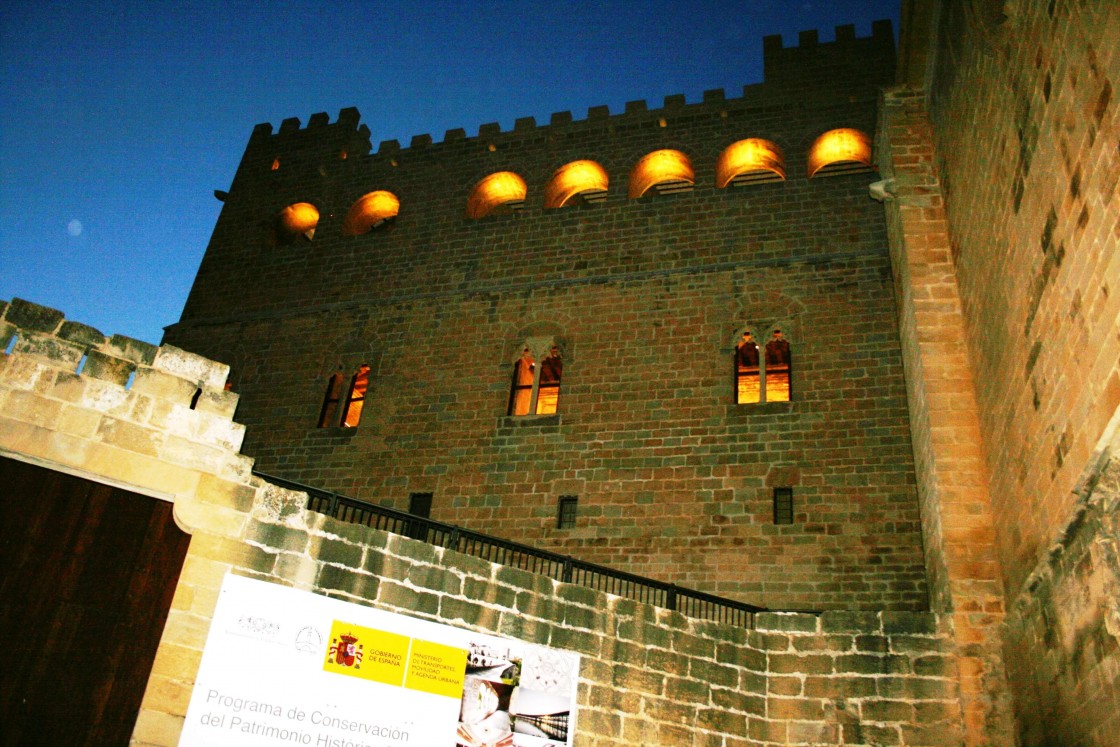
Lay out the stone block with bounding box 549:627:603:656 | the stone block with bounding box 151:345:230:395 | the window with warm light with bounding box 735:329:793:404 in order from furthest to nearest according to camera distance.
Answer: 1. the window with warm light with bounding box 735:329:793:404
2. the stone block with bounding box 549:627:603:656
3. the stone block with bounding box 151:345:230:395

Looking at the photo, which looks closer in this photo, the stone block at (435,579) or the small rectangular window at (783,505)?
the stone block at (435,579)

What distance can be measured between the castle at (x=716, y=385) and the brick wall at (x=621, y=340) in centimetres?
5

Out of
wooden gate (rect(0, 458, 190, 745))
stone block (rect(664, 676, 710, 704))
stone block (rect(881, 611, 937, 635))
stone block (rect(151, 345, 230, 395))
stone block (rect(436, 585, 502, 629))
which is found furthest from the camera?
stone block (rect(881, 611, 937, 635))

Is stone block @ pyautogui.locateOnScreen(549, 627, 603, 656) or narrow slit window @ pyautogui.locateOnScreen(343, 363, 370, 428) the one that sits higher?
narrow slit window @ pyautogui.locateOnScreen(343, 363, 370, 428)

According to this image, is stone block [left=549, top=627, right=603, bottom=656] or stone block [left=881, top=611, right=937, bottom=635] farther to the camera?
stone block [left=881, top=611, right=937, bottom=635]

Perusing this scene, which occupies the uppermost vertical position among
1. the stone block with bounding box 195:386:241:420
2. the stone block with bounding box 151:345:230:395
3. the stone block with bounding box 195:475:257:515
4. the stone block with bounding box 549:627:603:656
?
the stone block with bounding box 151:345:230:395

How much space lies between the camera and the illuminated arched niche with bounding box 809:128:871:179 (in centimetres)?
1484

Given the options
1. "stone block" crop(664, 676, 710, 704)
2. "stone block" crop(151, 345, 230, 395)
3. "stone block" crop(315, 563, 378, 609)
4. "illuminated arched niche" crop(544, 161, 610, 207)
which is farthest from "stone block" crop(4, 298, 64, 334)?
"illuminated arched niche" crop(544, 161, 610, 207)

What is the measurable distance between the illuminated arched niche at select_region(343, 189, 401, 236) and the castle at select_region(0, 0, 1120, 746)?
63 millimetres

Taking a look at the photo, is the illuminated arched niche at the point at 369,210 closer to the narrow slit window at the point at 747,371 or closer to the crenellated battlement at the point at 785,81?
the crenellated battlement at the point at 785,81

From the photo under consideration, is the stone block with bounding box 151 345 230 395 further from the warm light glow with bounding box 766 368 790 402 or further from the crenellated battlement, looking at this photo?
the crenellated battlement

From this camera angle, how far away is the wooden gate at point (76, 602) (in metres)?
5.40

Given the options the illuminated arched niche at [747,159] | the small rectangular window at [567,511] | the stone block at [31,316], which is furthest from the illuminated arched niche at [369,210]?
the stone block at [31,316]

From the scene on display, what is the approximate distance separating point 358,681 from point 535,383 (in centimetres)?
791
